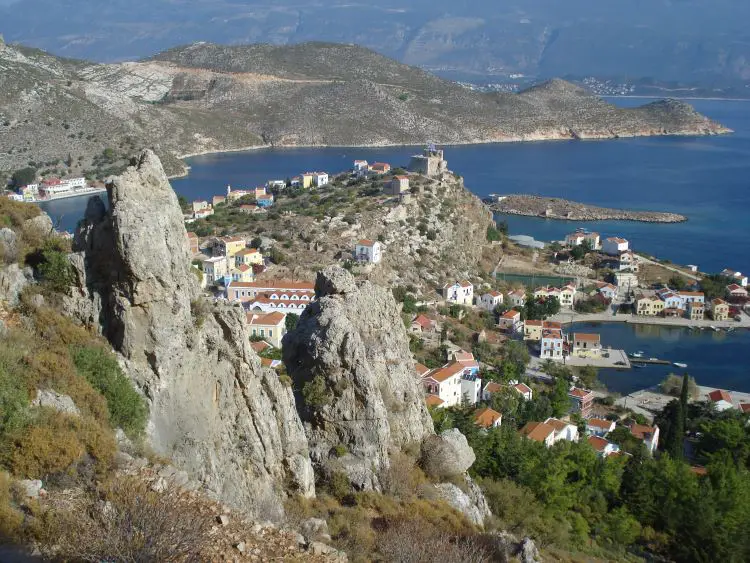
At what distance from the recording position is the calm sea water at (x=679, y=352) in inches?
906

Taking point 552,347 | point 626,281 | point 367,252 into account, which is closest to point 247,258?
point 367,252

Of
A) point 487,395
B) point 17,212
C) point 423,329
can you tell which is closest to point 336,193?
point 423,329

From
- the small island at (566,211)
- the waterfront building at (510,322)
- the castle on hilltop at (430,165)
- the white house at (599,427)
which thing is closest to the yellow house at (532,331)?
the waterfront building at (510,322)

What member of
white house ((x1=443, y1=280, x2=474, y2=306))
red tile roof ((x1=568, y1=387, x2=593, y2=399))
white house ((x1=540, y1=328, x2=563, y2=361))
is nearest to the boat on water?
white house ((x1=443, y1=280, x2=474, y2=306))

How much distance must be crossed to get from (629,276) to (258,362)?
29328mm

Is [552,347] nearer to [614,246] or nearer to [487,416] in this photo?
[487,416]

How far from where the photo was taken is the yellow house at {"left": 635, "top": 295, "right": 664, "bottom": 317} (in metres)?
29.5

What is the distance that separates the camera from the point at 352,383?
710 cm

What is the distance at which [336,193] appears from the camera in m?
36.4

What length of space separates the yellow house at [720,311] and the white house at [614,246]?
736 centimetres

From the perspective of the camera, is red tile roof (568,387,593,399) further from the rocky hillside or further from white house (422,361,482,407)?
the rocky hillside

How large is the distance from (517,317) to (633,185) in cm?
3678

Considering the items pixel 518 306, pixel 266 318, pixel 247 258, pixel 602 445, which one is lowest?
pixel 518 306

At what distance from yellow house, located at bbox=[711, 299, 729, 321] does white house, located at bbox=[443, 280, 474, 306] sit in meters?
8.99
